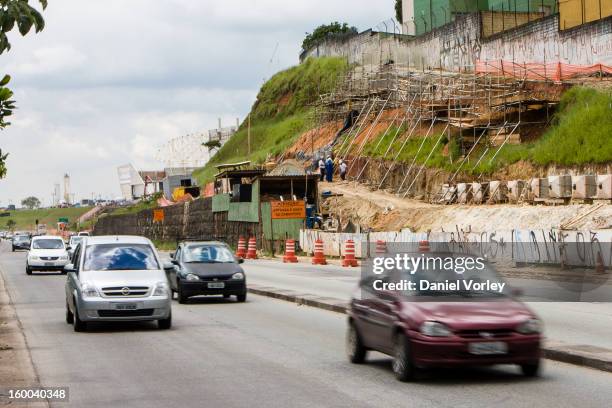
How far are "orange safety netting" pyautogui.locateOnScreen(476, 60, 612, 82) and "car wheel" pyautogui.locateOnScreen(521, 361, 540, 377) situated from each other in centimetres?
4273

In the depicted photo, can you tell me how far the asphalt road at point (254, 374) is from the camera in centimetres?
1019

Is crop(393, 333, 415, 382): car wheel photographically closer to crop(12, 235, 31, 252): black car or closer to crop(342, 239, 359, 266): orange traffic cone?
crop(342, 239, 359, 266): orange traffic cone

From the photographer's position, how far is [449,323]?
10680 mm

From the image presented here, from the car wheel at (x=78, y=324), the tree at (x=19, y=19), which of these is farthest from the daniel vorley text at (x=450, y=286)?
the car wheel at (x=78, y=324)

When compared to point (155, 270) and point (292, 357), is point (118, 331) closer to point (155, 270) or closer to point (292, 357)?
point (155, 270)

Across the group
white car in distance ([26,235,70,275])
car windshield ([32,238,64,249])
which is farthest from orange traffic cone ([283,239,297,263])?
white car in distance ([26,235,70,275])

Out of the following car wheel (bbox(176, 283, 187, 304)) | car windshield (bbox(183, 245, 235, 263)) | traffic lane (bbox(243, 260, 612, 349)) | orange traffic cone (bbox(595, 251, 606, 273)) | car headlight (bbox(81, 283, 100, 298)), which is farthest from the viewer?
orange traffic cone (bbox(595, 251, 606, 273))

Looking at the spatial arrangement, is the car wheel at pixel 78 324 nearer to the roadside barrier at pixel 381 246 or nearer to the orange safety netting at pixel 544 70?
the roadside barrier at pixel 381 246

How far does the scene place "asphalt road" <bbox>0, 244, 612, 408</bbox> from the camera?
1019cm

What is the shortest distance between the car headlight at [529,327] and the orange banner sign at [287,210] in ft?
150

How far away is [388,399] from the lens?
33.2 feet

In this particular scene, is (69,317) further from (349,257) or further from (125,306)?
(349,257)

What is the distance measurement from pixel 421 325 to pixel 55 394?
13.3 ft

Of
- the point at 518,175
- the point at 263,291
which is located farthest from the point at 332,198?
the point at 263,291
